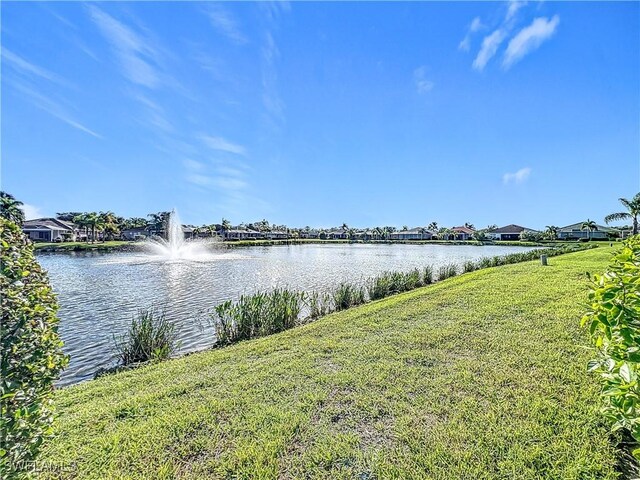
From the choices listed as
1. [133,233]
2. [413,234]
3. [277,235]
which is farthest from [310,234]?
[133,233]

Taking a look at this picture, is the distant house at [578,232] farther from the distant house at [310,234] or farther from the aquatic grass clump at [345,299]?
the aquatic grass clump at [345,299]

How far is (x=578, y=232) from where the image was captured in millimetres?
67812

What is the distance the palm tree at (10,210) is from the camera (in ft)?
7.36

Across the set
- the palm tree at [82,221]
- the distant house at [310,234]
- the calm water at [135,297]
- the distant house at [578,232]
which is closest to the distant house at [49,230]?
the palm tree at [82,221]

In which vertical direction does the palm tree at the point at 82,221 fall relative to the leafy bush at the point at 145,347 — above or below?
above

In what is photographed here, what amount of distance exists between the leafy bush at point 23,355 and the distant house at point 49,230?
68.1 m

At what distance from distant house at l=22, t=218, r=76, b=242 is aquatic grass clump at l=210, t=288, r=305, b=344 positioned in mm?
63640

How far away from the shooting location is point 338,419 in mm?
3447

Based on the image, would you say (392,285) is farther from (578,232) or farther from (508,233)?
(508,233)

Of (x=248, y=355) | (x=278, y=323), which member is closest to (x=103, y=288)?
(x=278, y=323)

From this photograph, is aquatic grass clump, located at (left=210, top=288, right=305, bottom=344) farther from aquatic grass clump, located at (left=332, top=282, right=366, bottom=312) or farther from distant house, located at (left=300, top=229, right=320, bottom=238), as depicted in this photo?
distant house, located at (left=300, top=229, right=320, bottom=238)

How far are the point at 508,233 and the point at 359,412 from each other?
89.9 metres

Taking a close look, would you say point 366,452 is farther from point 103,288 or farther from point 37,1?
point 103,288

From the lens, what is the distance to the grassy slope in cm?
277
